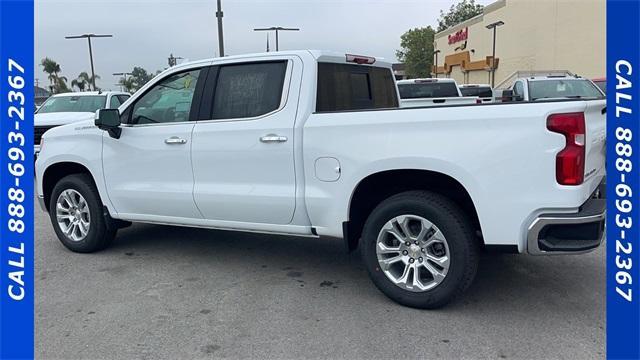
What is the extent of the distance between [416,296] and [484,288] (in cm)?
81

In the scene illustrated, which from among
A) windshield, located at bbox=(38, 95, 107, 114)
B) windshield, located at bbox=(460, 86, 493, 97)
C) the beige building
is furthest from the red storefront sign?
windshield, located at bbox=(38, 95, 107, 114)

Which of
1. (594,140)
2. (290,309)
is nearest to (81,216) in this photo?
(290,309)

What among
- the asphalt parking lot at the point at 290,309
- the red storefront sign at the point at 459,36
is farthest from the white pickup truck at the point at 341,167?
the red storefront sign at the point at 459,36

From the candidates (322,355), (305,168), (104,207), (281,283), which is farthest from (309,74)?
(104,207)

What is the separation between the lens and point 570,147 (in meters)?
3.51

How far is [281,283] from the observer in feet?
15.9

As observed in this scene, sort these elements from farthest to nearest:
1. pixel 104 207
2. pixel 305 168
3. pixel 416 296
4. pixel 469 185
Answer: pixel 104 207, pixel 305 168, pixel 416 296, pixel 469 185

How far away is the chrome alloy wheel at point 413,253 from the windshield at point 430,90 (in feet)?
28.6

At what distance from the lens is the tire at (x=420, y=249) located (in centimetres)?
392

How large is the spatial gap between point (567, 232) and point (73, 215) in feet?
15.6

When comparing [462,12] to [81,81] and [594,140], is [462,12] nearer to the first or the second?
[81,81]

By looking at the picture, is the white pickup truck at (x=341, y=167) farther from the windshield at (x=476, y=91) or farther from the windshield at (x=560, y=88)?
the windshield at (x=476, y=91)

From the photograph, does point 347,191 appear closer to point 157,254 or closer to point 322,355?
point 322,355

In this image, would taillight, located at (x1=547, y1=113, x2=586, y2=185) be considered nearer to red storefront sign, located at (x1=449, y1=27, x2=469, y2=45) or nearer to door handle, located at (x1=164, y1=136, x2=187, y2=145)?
door handle, located at (x1=164, y1=136, x2=187, y2=145)
